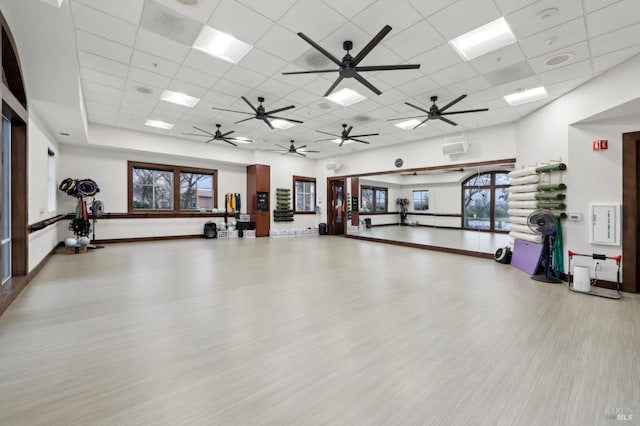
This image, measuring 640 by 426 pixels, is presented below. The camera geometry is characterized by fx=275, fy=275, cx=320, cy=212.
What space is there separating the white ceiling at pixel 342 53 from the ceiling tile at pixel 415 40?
14mm

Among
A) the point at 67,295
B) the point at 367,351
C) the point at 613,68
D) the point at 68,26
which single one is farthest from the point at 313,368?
the point at 613,68

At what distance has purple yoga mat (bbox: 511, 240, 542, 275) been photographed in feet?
17.6

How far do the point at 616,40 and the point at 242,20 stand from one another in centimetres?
496

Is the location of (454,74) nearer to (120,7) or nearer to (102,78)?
(120,7)

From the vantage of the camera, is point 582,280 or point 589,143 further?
point 589,143

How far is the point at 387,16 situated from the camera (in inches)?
134

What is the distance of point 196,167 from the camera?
10.7 meters

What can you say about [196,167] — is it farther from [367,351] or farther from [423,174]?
[367,351]

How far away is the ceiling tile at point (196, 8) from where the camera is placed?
10.6 ft

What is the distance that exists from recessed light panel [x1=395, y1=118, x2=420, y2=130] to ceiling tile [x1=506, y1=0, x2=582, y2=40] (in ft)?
12.0

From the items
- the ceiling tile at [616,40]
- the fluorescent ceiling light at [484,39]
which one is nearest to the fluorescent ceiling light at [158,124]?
the fluorescent ceiling light at [484,39]

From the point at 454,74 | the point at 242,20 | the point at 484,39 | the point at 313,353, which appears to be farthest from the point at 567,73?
the point at 313,353

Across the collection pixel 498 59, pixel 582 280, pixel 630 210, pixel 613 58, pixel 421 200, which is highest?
pixel 498 59

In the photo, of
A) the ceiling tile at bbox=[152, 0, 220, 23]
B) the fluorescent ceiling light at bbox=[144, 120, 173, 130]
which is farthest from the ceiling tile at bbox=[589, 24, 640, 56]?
the fluorescent ceiling light at bbox=[144, 120, 173, 130]
